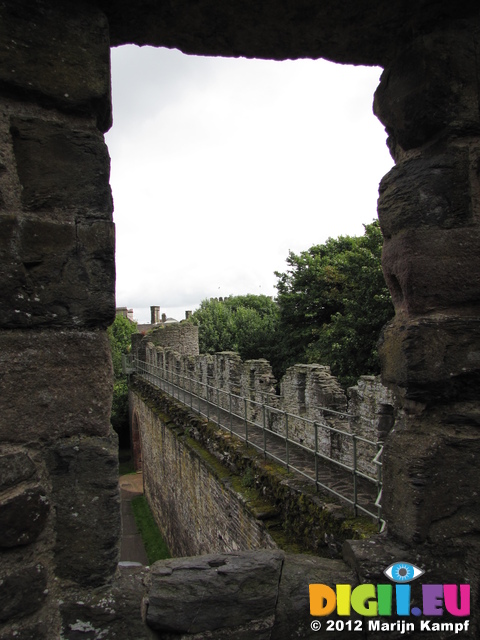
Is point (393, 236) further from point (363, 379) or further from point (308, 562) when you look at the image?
point (363, 379)

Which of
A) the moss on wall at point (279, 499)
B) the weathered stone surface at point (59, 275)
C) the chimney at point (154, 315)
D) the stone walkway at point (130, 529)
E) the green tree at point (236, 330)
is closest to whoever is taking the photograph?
the weathered stone surface at point (59, 275)

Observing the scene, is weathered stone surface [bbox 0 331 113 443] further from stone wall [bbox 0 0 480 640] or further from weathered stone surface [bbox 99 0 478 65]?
weathered stone surface [bbox 99 0 478 65]

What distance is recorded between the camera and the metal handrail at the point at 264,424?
4.43 meters

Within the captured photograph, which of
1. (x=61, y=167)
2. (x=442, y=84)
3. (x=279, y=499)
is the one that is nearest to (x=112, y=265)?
(x=61, y=167)

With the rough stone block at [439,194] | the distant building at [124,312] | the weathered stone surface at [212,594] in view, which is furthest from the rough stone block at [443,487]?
the distant building at [124,312]

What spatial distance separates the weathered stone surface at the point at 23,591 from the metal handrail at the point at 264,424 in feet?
7.59

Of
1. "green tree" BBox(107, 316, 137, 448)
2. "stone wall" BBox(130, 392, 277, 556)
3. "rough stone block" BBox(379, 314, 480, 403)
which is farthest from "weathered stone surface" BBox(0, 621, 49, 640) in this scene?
"green tree" BBox(107, 316, 137, 448)

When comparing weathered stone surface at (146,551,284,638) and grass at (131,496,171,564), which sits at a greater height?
weathered stone surface at (146,551,284,638)

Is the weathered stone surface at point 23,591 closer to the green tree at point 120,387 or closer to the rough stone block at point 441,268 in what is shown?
the rough stone block at point 441,268

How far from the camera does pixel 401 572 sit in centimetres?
190

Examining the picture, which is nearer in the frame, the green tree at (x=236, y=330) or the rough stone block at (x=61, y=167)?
the rough stone block at (x=61, y=167)

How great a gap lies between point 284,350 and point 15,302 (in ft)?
72.8

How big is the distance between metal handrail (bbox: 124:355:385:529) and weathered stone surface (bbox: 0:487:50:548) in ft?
7.73

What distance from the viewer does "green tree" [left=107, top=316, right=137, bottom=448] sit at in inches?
1014
